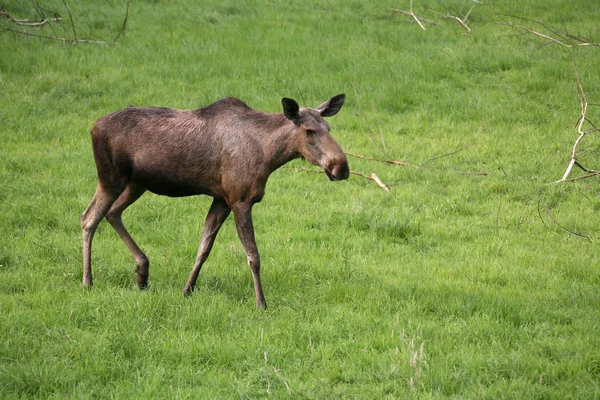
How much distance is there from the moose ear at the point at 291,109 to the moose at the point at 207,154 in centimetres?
1

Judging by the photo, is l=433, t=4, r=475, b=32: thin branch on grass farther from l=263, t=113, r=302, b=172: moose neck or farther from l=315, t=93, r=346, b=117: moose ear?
l=263, t=113, r=302, b=172: moose neck

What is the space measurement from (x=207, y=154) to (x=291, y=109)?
1.02 metres

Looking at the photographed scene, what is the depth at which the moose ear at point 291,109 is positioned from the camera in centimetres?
772

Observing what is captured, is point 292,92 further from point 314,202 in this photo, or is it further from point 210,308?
point 210,308

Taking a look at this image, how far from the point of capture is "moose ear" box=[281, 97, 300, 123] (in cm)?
772

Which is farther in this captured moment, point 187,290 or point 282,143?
point 187,290

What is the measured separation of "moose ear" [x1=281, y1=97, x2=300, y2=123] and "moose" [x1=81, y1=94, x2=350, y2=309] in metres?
0.01

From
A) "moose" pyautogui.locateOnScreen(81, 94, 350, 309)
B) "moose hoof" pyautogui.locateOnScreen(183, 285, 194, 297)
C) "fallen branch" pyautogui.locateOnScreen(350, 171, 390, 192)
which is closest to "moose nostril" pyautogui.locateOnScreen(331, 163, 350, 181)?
"moose" pyautogui.locateOnScreen(81, 94, 350, 309)

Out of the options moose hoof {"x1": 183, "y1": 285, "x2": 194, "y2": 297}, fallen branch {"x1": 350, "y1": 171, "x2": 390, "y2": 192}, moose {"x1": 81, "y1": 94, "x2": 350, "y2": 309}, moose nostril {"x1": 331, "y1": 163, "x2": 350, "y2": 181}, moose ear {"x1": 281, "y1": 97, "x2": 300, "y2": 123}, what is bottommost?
fallen branch {"x1": 350, "y1": 171, "x2": 390, "y2": 192}

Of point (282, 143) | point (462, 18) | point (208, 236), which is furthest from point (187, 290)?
point (462, 18)

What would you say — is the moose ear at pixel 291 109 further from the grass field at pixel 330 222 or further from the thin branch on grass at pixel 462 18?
the thin branch on grass at pixel 462 18

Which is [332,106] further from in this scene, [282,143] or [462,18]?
[462,18]

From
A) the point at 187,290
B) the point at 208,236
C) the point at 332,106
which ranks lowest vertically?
the point at 187,290

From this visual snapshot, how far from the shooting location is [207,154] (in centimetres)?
821
